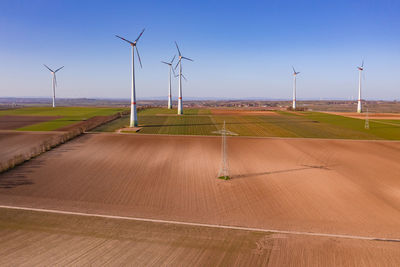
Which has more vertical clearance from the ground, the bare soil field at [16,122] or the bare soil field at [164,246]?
the bare soil field at [16,122]

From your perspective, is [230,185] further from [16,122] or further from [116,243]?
[16,122]

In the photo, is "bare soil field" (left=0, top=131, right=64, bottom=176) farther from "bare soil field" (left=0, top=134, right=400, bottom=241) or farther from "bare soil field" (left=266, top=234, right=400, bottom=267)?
"bare soil field" (left=266, top=234, right=400, bottom=267)

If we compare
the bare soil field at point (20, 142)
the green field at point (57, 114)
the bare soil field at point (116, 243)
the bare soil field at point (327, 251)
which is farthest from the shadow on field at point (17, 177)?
the green field at point (57, 114)

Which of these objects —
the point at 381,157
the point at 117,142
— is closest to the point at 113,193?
the point at 117,142

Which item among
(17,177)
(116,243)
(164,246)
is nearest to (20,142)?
(17,177)

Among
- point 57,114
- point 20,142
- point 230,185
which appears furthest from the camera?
point 57,114

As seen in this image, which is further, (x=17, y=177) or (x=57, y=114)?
(x=57, y=114)

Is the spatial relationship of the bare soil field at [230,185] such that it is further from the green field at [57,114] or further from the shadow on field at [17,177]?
the green field at [57,114]
